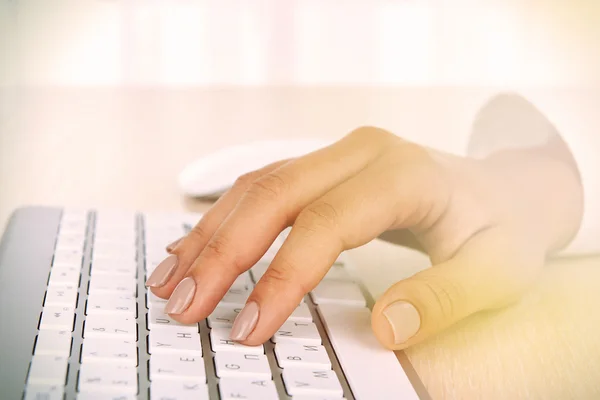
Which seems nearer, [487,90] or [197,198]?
[197,198]

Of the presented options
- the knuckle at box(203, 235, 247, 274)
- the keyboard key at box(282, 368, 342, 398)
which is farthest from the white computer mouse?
the keyboard key at box(282, 368, 342, 398)

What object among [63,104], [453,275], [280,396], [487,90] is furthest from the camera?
[63,104]

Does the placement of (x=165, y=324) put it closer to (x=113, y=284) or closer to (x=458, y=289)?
(x=113, y=284)

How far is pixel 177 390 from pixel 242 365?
0.04 meters

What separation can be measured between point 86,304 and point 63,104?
68cm

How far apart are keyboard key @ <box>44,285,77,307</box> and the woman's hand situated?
5 centimetres

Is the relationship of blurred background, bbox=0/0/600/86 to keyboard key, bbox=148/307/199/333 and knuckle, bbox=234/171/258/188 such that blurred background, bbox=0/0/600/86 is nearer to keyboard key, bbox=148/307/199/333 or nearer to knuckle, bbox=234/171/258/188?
knuckle, bbox=234/171/258/188

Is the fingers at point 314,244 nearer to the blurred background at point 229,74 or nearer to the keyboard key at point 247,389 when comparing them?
the keyboard key at point 247,389

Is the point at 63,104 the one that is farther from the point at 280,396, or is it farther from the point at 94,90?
the point at 280,396

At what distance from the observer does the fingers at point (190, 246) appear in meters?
0.40

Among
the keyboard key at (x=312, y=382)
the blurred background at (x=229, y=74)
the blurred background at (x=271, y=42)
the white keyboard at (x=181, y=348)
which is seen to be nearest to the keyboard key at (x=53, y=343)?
the white keyboard at (x=181, y=348)

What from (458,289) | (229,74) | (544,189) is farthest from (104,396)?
(229,74)

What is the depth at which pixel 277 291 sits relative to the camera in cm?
37

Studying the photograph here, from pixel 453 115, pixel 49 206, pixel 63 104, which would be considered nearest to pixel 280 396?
pixel 49 206
